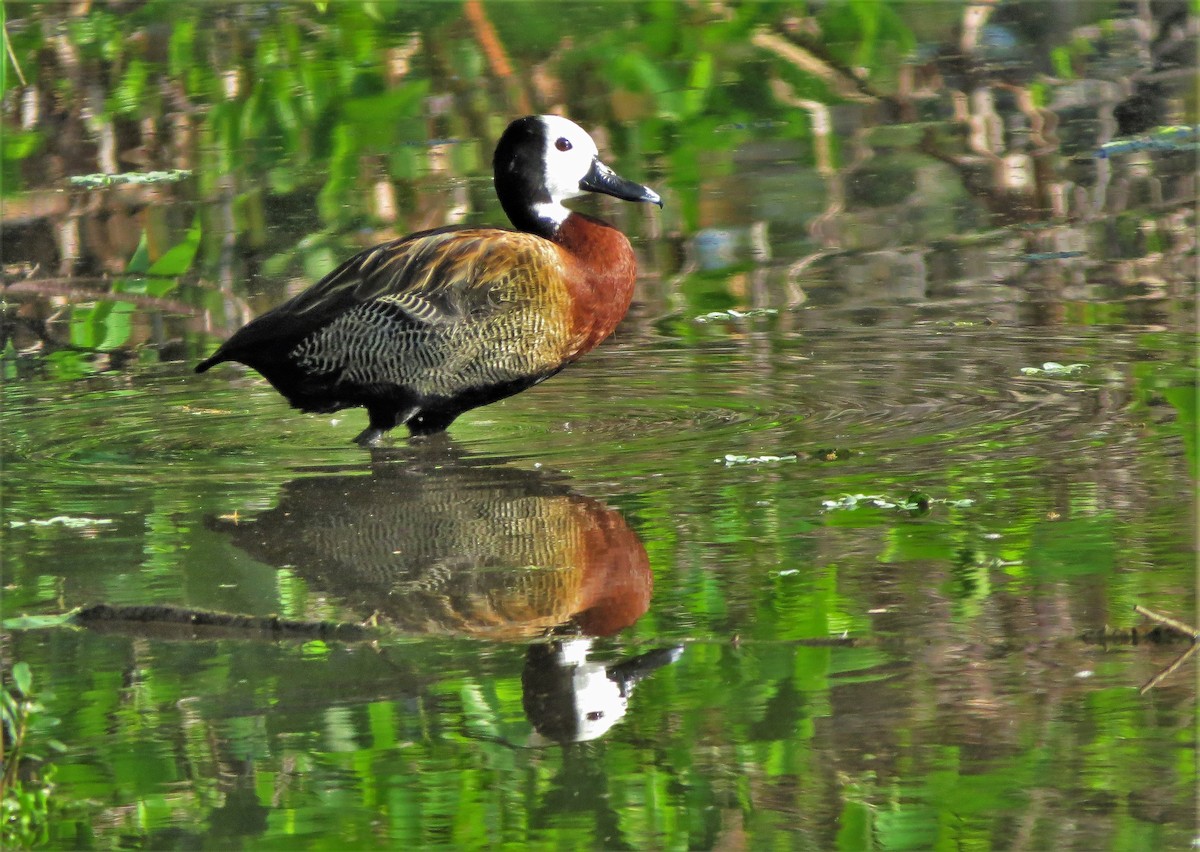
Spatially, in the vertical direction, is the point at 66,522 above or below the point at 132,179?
below

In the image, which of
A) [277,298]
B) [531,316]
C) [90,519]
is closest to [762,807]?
[90,519]

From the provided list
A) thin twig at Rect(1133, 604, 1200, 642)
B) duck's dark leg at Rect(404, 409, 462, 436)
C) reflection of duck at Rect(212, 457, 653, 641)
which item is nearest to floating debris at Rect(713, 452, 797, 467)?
reflection of duck at Rect(212, 457, 653, 641)

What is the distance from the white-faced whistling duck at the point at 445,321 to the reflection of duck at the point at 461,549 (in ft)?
1.62

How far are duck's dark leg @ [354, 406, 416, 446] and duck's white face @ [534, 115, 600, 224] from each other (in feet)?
2.83

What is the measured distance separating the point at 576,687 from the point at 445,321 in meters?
2.78

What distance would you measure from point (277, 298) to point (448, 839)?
5.73 m

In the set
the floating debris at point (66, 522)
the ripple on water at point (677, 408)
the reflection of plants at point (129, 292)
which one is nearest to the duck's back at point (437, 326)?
the ripple on water at point (677, 408)

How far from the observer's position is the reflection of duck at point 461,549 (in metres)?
4.88

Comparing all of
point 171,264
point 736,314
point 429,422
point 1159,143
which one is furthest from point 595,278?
point 1159,143

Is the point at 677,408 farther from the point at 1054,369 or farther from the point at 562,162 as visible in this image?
the point at 1054,369

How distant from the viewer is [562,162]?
290 inches

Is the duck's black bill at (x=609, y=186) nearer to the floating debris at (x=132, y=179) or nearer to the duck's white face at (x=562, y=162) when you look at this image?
the duck's white face at (x=562, y=162)

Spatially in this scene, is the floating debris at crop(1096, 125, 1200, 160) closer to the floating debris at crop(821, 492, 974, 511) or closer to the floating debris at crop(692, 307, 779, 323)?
the floating debris at crop(692, 307, 779, 323)

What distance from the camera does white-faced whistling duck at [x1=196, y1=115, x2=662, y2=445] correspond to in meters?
6.92
